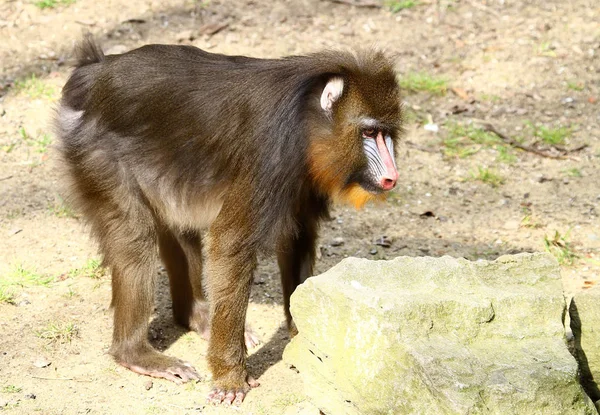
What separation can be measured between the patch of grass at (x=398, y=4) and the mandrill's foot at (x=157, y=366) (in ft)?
18.7

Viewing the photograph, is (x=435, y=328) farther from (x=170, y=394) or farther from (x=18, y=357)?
(x=18, y=357)

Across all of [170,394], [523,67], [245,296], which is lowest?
[523,67]

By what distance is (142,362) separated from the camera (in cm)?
527

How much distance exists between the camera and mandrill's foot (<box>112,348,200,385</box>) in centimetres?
521

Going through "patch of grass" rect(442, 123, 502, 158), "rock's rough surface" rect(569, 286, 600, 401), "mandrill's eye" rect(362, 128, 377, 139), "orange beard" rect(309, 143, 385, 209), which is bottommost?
"patch of grass" rect(442, 123, 502, 158)

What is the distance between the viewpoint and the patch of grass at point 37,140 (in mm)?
7664

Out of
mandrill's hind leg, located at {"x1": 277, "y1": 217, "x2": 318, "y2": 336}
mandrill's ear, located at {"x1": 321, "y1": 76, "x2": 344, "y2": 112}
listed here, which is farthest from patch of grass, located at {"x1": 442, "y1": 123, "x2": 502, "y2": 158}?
mandrill's ear, located at {"x1": 321, "y1": 76, "x2": 344, "y2": 112}

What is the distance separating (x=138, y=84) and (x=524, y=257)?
2325 millimetres

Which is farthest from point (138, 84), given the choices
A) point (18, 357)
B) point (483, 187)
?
point (483, 187)

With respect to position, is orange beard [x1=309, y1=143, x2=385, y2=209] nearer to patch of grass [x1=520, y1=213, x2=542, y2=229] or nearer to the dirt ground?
the dirt ground

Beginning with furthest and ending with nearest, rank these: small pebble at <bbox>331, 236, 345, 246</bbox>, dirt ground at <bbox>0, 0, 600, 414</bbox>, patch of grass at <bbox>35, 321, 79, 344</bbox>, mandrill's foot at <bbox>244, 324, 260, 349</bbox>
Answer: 1. small pebble at <bbox>331, 236, 345, 246</bbox>
2. mandrill's foot at <bbox>244, 324, 260, 349</bbox>
3. patch of grass at <bbox>35, 321, 79, 344</bbox>
4. dirt ground at <bbox>0, 0, 600, 414</bbox>

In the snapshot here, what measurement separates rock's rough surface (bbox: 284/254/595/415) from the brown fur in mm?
548

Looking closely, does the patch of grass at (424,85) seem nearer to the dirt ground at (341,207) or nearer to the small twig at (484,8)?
the dirt ground at (341,207)

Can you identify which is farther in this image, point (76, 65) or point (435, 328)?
point (76, 65)
